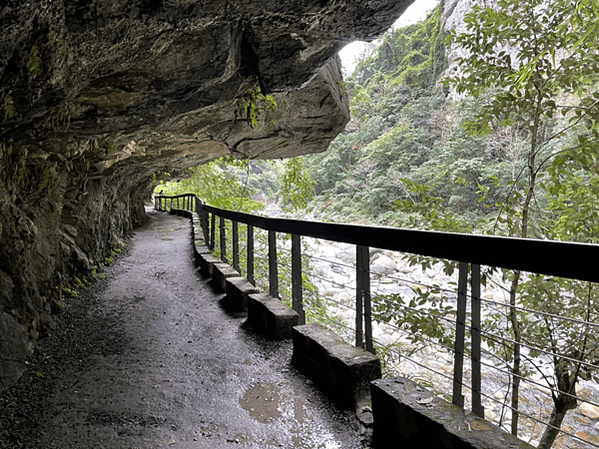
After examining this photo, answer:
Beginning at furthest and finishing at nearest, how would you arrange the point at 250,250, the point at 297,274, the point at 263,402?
the point at 250,250
the point at 297,274
the point at 263,402

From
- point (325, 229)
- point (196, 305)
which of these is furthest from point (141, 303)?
point (325, 229)

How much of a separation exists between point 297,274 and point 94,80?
2.39m

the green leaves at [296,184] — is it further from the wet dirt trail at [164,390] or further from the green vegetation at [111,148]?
the wet dirt trail at [164,390]

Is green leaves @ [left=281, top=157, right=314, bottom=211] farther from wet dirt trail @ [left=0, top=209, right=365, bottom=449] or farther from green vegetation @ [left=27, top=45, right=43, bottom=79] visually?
green vegetation @ [left=27, top=45, right=43, bottom=79]

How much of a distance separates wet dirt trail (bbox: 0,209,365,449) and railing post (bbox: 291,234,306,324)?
37 cm

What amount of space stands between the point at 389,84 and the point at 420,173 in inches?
452

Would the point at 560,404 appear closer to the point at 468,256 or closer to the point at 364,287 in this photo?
the point at 364,287

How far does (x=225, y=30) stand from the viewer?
10.6ft

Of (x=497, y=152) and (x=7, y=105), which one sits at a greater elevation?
(x=497, y=152)

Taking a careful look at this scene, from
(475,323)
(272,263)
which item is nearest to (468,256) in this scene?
(475,323)

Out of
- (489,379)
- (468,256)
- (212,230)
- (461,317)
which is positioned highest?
(468,256)

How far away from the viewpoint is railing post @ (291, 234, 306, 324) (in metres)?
3.41

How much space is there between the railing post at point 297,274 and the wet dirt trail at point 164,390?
373 mm

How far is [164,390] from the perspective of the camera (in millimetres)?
2859
